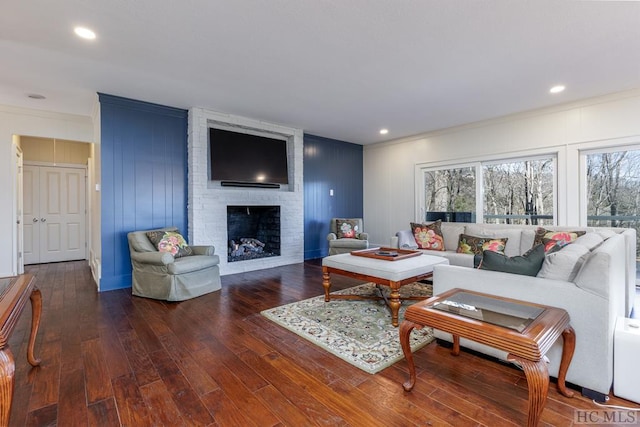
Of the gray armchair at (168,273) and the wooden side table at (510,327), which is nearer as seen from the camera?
the wooden side table at (510,327)

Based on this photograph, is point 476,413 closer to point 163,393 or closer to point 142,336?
point 163,393

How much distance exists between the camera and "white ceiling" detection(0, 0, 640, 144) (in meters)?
2.23

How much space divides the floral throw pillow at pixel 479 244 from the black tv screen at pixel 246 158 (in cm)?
316

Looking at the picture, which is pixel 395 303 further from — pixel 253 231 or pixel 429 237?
pixel 253 231

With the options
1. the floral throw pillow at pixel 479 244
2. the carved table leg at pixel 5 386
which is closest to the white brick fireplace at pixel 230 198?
the floral throw pillow at pixel 479 244

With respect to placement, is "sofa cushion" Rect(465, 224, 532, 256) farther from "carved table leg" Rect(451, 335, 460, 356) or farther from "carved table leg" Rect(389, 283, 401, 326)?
"carved table leg" Rect(451, 335, 460, 356)

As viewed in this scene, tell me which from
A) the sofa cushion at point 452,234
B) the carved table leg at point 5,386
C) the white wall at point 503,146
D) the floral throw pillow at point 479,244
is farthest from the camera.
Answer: the sofa cushion at point 452,234

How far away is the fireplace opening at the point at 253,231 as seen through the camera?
17.2 ft

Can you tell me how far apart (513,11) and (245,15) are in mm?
2000

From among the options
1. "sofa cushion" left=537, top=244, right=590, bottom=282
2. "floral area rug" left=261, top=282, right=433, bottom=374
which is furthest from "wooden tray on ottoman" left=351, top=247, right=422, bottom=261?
"sofa cushion" left=537, top=244, right=590, bottom=282

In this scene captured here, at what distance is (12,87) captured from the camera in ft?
12.0

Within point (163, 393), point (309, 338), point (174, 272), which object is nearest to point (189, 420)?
point (163, 393)

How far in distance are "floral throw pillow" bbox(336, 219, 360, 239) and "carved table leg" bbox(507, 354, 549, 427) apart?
4.44 m

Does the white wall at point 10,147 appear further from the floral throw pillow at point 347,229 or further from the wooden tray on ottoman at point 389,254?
the wooden tray on ottoman at point 389,254
